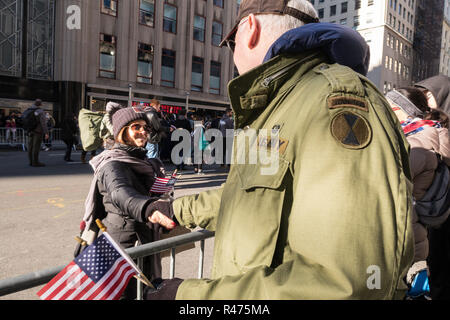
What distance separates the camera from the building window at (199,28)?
2919 centimetres

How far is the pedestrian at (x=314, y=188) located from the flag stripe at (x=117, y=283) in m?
0.30

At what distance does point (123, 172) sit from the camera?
2.79m

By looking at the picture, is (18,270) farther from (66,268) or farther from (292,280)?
(292,280)

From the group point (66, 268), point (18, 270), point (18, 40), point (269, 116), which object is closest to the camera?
point (269, 116)

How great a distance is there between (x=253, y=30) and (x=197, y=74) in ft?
95.9

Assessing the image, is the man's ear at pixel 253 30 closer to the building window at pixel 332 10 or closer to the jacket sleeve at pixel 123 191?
the jacket sleeve at pixel 123 191

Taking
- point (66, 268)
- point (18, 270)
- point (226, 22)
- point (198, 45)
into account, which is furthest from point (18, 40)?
point (66, 268)

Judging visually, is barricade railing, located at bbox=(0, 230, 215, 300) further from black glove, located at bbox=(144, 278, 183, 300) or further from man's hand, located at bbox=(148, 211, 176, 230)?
black glove, located at bbox=(144, 278, 183, 300)

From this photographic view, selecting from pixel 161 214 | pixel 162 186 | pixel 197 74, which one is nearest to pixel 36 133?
pixel 162 186

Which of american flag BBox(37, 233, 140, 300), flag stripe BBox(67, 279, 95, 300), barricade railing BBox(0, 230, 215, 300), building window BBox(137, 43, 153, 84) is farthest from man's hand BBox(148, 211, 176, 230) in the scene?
building window BBox(137, 43, 153, 84)

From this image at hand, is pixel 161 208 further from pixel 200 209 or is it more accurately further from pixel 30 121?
pixel 30 121

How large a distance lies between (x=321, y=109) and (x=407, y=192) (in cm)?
30

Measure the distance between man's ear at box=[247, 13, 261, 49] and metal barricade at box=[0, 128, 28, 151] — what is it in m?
18.0

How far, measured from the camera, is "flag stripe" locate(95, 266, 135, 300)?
134cm
